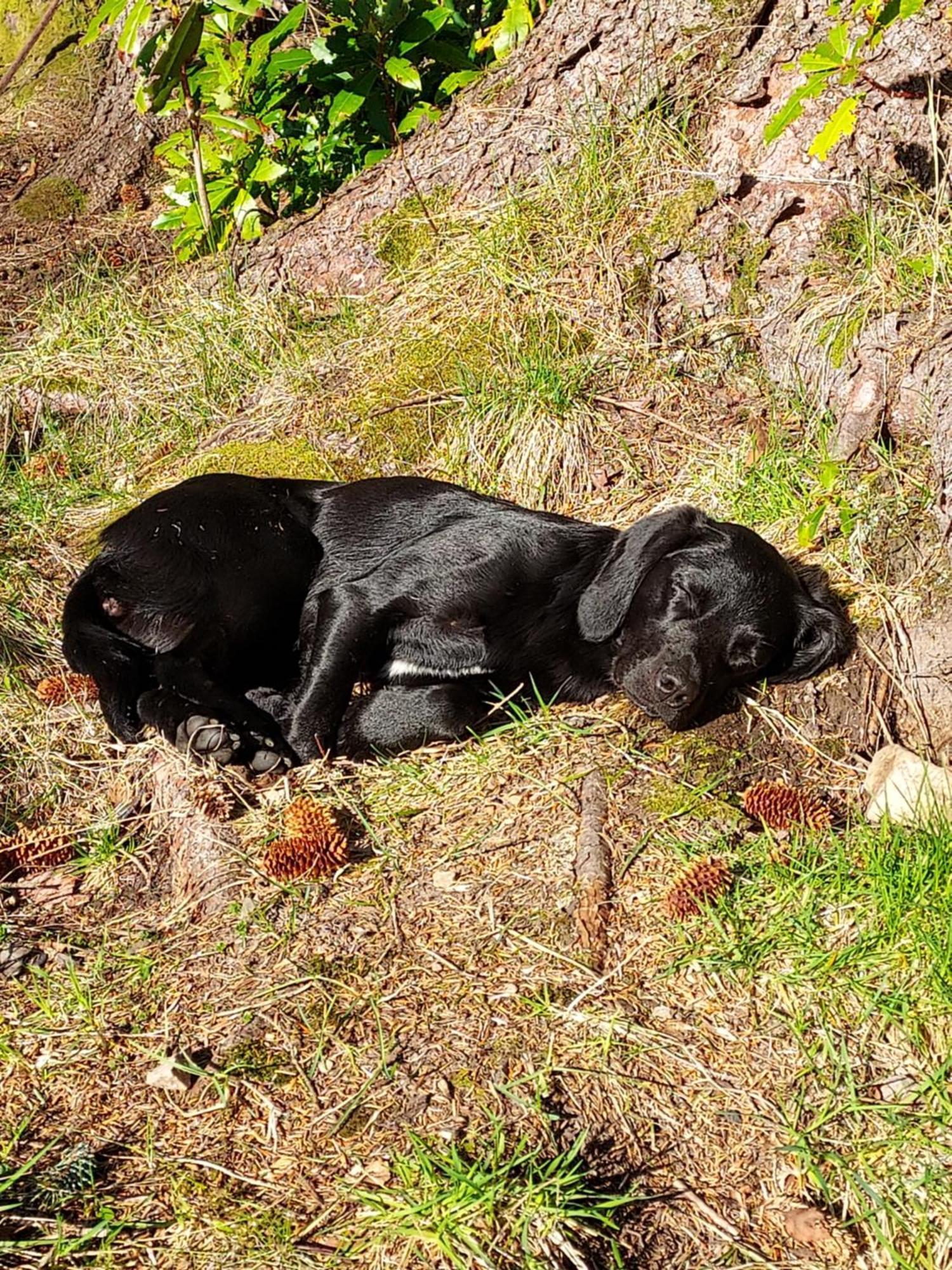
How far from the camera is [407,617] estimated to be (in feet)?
14.4

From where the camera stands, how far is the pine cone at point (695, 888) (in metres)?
3.22

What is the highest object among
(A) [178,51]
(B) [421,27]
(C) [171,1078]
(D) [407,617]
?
(A) [178,51]

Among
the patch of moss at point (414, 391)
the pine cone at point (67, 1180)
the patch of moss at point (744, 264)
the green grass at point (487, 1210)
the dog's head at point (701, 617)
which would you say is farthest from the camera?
the patch of moss at point (414, 391)

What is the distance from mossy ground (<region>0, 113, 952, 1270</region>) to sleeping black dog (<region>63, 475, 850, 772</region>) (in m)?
0.18

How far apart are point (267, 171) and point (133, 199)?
6.04ft

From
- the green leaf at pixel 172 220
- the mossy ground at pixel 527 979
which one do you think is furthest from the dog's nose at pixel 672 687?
the green leaf at pixel 172 220

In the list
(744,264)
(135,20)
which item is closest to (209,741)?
(135,20)

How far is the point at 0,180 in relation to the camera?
819cm

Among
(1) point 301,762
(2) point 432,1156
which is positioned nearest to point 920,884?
(2) point 432,1156

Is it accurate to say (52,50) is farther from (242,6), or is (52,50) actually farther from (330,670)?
(330,670)

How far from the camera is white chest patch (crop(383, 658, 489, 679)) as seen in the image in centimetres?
439

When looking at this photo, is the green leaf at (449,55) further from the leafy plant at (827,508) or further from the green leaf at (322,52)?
the leafy plant at (827,508)

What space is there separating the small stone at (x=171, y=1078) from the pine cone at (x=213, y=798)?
99 centimetres

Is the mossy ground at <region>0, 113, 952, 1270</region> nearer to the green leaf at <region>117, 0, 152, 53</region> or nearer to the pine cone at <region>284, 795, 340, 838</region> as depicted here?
the pine cone at <region>284, 795, 340, 838</region>
